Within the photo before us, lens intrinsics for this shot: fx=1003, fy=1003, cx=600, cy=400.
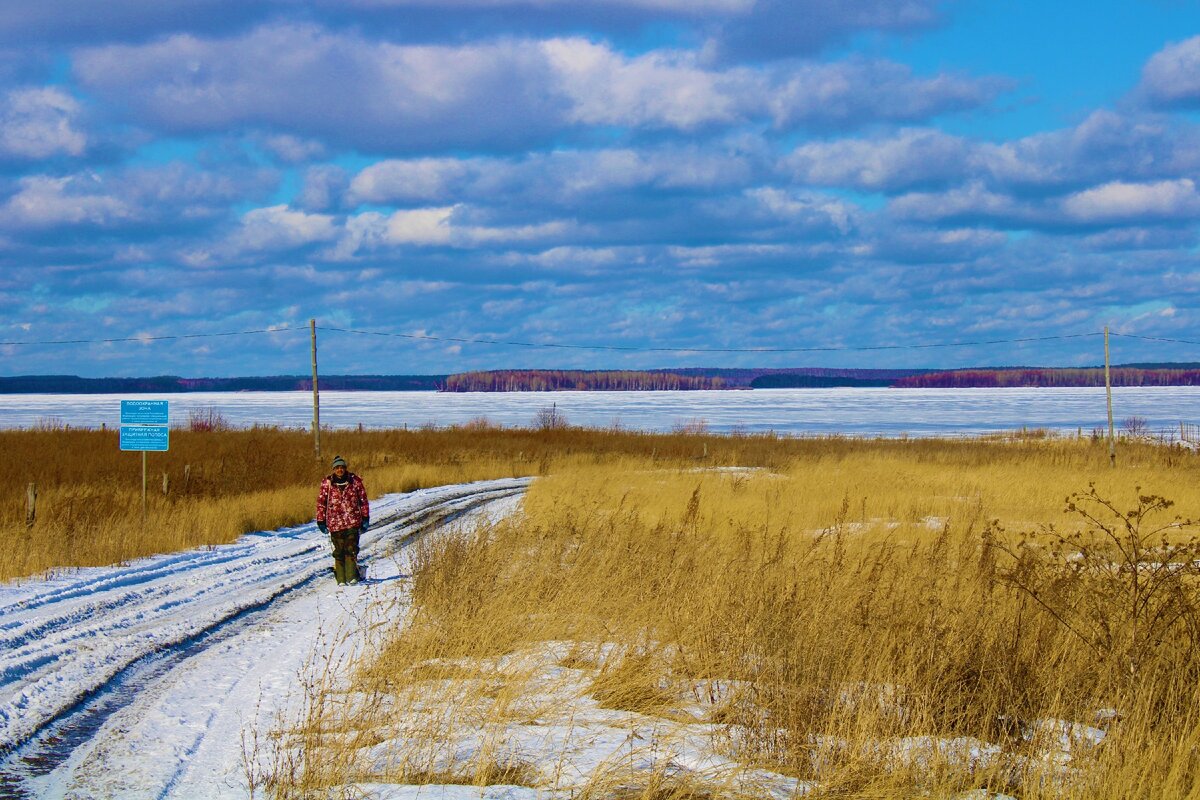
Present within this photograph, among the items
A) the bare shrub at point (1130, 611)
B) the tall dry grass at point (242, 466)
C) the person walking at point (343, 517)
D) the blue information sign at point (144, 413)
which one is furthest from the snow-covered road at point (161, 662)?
the bare shrub at point (1130, 611)

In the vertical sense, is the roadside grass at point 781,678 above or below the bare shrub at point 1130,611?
below

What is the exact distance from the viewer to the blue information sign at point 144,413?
19688 millimetres

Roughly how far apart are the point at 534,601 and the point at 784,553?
10.1 ft

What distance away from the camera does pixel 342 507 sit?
44.0 feet

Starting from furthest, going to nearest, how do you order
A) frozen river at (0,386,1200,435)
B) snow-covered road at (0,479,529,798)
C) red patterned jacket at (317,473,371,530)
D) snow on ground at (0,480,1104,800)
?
frozen river at (0,386,1200,435)
red patterned jacket at (317,473,371,530)
snow-covered road at (0,479,529,798)
snow on ground at (0,480,1104,800)

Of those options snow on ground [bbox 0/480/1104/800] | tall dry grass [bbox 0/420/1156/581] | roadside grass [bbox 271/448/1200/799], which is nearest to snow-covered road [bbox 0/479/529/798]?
snow on ground [bbox 0/480/1104/800]

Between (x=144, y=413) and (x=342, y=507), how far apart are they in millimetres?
8471

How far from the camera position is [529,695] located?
6965 mm

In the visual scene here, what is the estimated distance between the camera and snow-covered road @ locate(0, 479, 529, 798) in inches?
233

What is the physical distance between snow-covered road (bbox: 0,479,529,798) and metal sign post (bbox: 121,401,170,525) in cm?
439

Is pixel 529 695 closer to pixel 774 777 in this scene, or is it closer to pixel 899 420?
pixel 774 777

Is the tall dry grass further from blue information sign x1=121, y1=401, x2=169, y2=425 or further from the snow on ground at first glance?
the snow on ground

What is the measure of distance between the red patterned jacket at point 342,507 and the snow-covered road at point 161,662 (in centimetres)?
82

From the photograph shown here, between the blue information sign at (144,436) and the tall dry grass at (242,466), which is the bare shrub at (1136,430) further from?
the blue information sign at (144,436)
